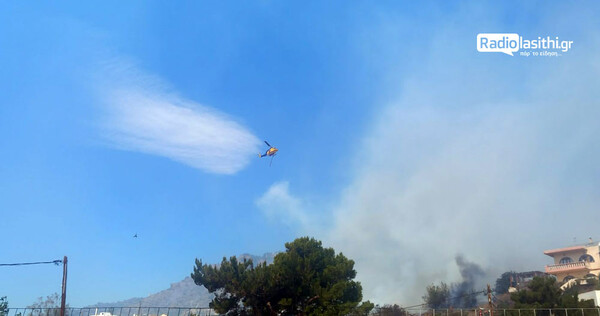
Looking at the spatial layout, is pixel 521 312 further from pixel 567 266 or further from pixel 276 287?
pixel 567 266

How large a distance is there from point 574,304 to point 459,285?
88.7m

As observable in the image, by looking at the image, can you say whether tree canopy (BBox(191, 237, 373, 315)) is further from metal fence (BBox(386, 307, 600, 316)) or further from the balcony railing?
the balcony railing

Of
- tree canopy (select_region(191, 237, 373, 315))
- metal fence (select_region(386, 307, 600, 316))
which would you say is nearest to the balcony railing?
metal fence (select_region(386, 307, 600, 316))

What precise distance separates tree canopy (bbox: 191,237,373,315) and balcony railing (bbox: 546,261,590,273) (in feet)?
185

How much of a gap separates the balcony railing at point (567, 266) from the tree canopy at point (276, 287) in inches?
2222

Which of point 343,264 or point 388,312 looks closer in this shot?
point 343,264

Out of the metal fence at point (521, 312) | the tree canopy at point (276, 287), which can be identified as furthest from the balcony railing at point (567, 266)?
the tree canopy at point (276, 287)

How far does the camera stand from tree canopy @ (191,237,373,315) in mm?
39656

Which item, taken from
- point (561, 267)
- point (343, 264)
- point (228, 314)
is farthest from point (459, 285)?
point (228, 314)

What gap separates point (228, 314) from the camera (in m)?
40.8

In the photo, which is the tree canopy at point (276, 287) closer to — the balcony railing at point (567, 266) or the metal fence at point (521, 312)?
the metal fence at point (521, 312)

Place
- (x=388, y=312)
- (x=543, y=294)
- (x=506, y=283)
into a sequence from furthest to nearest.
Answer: (x=506, y=283)
(x=543, y=294)
(x=388, y=312)

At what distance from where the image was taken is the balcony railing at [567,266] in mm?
78875

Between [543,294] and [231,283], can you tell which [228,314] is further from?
[543,294]
